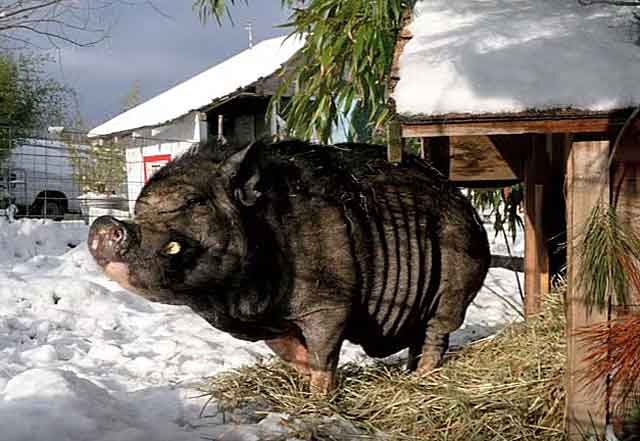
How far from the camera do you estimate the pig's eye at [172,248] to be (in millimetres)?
2705

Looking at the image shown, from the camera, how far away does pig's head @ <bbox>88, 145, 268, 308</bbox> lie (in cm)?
266

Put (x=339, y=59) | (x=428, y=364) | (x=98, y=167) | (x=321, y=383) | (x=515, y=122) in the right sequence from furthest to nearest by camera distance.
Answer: (x=98, y=167)
(x=339, y=59)
(x=428, y=364)
(x=321, y=383)
(x=515, y=122)

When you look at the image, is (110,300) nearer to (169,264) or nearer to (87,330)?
(87,330)

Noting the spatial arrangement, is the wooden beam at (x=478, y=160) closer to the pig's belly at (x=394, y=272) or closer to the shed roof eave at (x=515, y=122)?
the pig's belly at (x=394, y=272)

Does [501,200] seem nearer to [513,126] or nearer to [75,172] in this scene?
[513,126]

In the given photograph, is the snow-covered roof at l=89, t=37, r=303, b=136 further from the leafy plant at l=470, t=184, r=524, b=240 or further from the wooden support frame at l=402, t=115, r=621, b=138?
the wooden support frame at l=402, t=115, r=621, b=138

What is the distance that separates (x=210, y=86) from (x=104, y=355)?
10.1 meters

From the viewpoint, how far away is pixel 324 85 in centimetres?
451

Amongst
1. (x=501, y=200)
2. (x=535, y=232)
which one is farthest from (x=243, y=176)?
(x=501, y=200)

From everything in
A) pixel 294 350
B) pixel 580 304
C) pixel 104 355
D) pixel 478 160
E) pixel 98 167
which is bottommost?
pixel 104 355

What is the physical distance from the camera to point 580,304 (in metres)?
2.68

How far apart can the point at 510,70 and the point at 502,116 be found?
226 mm

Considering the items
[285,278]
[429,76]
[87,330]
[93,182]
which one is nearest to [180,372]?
[87,330]

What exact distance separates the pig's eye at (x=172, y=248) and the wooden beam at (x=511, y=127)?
907 millimetres
